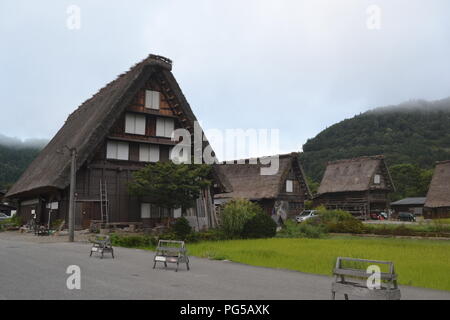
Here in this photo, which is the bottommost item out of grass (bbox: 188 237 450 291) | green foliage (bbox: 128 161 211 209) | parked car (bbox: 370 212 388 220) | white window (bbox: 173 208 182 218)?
grass (bbox: 188 237 450 291)

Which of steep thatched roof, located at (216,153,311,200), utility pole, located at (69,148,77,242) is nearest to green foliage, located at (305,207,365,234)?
steep thatched roof, located at (216,153,311,200)

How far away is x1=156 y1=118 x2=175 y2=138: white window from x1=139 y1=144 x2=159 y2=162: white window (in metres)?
1.05

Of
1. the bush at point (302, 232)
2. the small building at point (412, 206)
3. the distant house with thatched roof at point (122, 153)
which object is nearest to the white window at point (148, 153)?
the distant house with thatched roof at point (122, 153)

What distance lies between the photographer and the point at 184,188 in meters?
25.6

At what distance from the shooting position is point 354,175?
55.2 meters

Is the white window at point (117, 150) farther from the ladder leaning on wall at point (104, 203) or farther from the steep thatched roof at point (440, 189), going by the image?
the steep thatched roof at point (440, 189)

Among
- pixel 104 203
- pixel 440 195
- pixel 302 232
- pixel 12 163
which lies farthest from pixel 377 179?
pixel 12 163

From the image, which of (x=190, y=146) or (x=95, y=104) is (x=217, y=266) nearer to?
(x=190, y=146)

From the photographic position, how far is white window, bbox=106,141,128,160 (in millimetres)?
28734

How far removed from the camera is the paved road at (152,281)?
8.94 m

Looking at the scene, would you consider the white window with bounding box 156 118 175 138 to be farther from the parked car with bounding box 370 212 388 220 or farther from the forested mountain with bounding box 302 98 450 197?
Result: the forested mountain with bounding box 302 98 450 197

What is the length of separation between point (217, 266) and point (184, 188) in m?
11.9

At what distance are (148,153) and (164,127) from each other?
→ 7.64 feet
